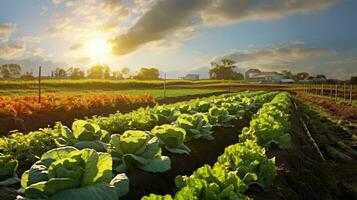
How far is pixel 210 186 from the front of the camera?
374 centimetres

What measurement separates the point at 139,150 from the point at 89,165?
1555mm

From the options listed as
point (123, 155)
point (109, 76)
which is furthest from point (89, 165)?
point (109, 76)

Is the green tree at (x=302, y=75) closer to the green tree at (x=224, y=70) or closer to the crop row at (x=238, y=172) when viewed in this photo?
the green tree at (x=224, y=70)

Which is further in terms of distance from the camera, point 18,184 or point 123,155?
point 123,155

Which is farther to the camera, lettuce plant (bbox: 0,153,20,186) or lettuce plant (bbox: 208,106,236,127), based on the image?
lettuce plant (bbox: 208,106,236,127)

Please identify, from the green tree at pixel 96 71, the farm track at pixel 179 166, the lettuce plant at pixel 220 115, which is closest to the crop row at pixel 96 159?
the farm track at pixel 179 166

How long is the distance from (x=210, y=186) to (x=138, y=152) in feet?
6.39

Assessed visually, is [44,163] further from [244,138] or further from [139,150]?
[244,138]

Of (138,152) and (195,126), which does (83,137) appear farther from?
(195,126)

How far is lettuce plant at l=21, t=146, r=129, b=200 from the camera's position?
3.82 meters

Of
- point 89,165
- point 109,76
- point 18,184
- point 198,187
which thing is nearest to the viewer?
point 198,187

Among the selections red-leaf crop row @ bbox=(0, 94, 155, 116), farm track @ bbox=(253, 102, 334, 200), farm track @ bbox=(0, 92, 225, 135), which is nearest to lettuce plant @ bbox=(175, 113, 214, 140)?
farm track @ bbox=(253, 102, 334, 200)

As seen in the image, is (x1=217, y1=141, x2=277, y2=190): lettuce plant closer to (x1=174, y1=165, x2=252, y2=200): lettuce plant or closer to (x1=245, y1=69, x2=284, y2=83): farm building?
(x1=174, y1=165, x2=252, y2=200): lettuce plant

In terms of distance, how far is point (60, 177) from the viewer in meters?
3.92
